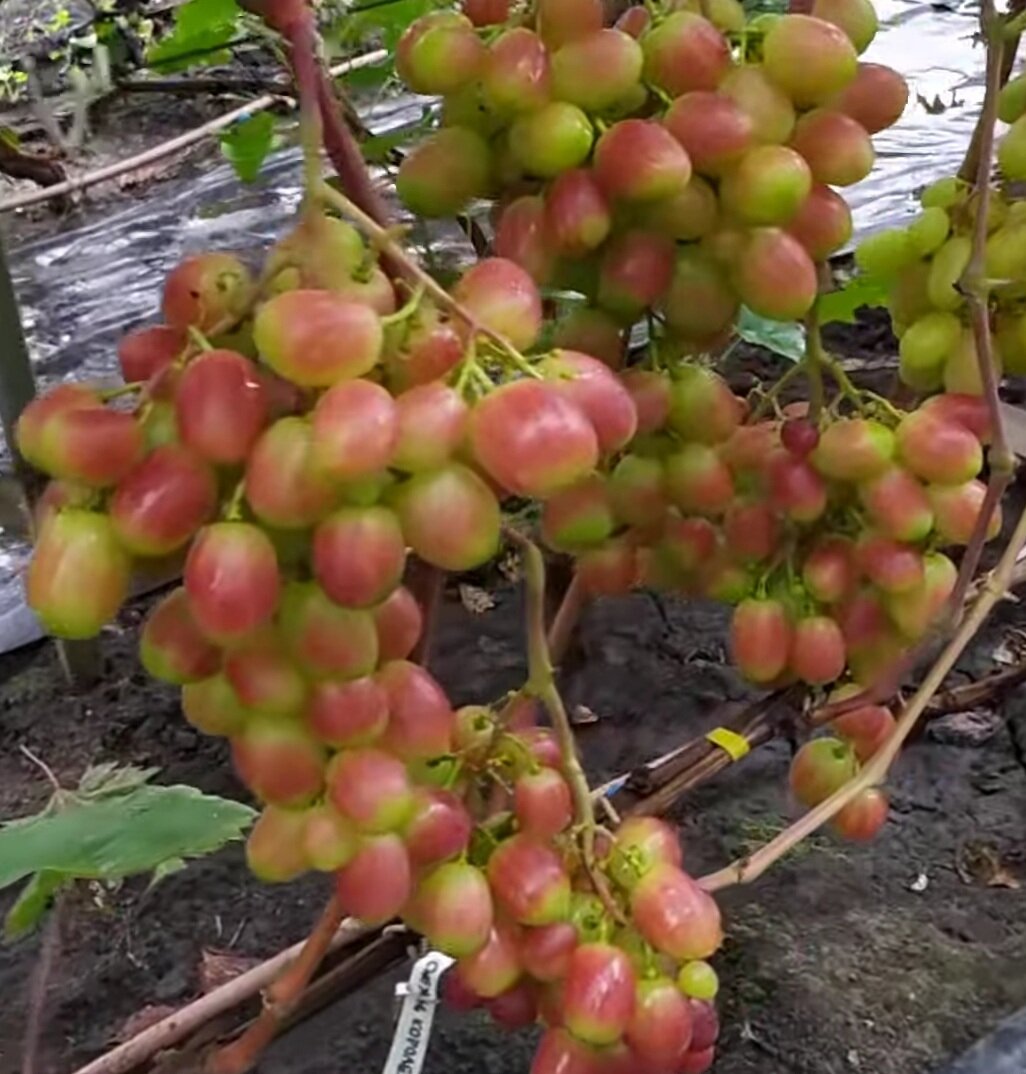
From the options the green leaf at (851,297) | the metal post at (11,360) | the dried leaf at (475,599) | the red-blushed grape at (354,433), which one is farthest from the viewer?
the dried leaf at (475,599)

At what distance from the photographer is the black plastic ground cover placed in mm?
842

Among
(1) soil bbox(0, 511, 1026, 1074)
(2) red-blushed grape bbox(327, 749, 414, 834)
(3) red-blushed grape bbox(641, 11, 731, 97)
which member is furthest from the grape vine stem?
(1) soil bbox(0, 511, 1026, 1074)

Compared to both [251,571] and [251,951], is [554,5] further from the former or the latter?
[251,951]

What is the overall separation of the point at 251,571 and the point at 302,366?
0.16 ft

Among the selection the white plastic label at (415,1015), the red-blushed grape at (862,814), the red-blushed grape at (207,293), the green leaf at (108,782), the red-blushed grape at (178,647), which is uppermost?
the red-blushed grape at (207,293)

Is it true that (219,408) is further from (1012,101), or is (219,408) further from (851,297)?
(851,297)

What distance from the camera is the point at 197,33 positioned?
Result: 36.9 inches

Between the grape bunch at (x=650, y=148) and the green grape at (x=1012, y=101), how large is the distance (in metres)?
0.11

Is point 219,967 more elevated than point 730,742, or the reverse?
point 730,742

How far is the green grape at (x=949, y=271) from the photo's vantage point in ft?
1.91

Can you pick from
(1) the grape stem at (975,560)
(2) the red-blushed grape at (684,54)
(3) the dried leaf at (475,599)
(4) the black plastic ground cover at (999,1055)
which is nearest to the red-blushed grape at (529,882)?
(1) the grape stem at (975,560)

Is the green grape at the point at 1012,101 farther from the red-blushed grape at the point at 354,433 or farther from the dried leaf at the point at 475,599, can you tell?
the dried leaf at the point at 475,599

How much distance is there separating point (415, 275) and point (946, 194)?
0.97 ft

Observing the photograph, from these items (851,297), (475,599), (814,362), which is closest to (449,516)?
(814,362)
